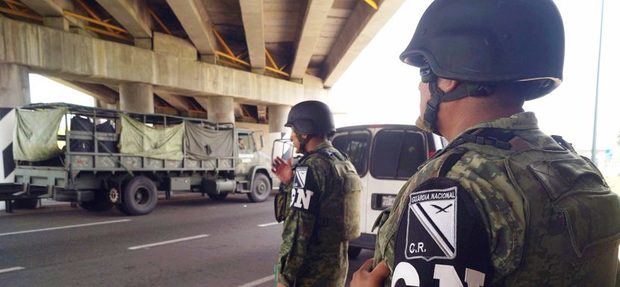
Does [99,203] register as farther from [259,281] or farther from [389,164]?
[389,164]

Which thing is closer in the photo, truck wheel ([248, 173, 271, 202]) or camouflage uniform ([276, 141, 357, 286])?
camouflage uniform ([276, 141, 357, 286])

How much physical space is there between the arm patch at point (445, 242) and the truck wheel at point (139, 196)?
420 inches

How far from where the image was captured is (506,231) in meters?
0.90

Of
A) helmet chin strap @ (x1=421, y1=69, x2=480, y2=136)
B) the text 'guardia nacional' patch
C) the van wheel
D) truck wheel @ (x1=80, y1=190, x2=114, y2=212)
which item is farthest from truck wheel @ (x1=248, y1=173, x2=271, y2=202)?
the text 'guardia nacional' patch

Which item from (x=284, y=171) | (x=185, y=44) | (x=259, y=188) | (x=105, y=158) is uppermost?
(x=185, y=44)

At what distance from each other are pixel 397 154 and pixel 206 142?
28.6 ft

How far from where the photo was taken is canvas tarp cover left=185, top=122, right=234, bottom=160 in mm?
12336

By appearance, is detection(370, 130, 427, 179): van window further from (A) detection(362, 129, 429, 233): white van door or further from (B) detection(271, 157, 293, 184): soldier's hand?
(B) detection(271, 157, 293, 184): soldier's hand

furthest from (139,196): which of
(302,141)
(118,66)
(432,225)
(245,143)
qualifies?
(432,225)

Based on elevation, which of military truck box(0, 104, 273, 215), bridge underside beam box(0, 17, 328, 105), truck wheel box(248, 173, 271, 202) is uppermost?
bridge underside beam box(0, 17, 328, 105)

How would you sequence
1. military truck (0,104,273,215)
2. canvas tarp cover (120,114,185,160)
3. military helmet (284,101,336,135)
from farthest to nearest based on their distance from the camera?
canvas tarp cover (120,114,185,160), military truck (0,104,273,215), military helmet (284,101,336,135)

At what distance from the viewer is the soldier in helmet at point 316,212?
7.66 feet

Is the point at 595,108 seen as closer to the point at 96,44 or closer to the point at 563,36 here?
the point at 563,36

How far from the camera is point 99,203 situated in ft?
35.3
